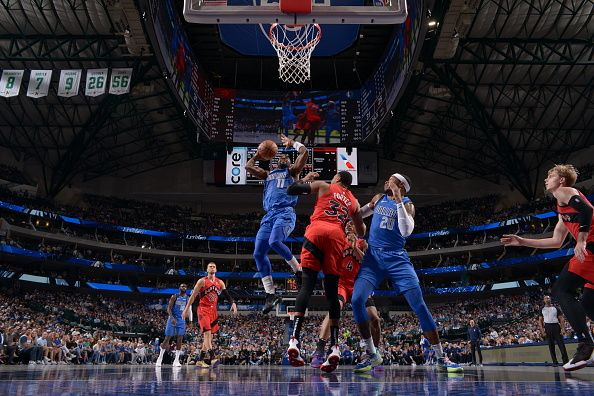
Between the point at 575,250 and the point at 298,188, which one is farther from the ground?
the point at 298,188

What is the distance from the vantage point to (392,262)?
21.2 ft

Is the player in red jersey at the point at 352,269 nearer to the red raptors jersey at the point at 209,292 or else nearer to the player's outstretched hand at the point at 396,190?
the player's outstretched hand at the point at 396,190

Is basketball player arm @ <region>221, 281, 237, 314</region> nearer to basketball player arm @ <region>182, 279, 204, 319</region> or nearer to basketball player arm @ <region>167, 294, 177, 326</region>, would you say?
basketball player arm @ <region>182, 279, 204, 319</region>

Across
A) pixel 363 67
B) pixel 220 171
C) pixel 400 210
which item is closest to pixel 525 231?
pixel 363 67

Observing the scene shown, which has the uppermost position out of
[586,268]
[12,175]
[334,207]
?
[12,175]

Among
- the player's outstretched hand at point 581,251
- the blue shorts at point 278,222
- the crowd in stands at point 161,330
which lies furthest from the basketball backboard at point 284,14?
the crowd in stands at point 161,330

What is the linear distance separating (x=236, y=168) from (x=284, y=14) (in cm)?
2135

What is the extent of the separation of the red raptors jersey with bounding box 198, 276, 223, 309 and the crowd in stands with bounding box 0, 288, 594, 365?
9.70 m

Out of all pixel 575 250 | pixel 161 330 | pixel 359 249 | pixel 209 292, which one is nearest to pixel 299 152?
pixel 359 249

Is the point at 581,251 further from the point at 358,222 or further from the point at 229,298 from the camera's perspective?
the point at 229,298

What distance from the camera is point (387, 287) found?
42219 millimetres

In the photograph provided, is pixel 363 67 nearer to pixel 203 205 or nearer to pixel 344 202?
pixel 203 205

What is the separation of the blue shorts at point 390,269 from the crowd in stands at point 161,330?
50.8ft

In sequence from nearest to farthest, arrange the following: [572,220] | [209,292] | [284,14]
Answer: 1. [572,220]
2. [284,14]
3. [209,292]
